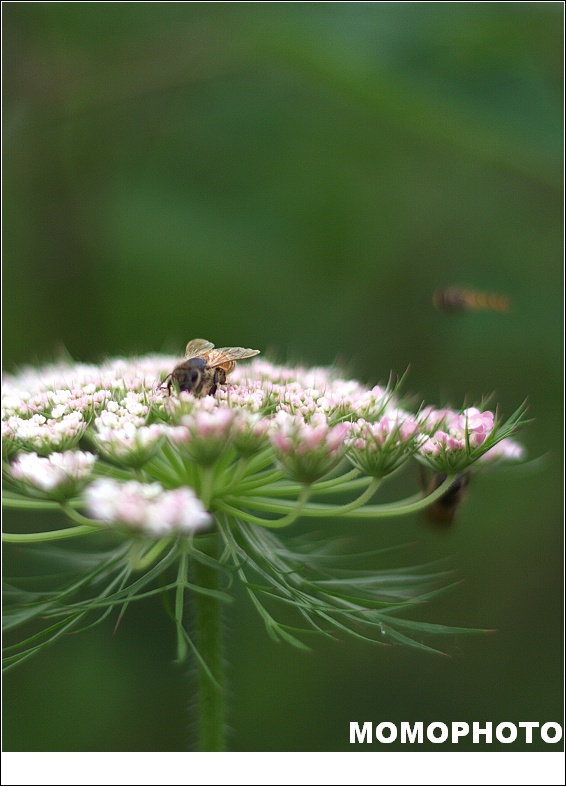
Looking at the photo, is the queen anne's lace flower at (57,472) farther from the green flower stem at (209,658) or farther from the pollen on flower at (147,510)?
the green flower stem at (209,658)

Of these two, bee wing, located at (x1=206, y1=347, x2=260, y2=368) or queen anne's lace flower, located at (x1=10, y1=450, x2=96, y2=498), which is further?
bee wing, located at (x1=206, y1=347, x2=260, y2=368)

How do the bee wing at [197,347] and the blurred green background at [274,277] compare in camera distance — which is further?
the blurred green background at [274,277]

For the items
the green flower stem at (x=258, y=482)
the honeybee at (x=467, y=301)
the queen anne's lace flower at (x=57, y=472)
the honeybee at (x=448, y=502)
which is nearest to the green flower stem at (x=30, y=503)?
the queen anne's lace flower at (x=57, y=472)

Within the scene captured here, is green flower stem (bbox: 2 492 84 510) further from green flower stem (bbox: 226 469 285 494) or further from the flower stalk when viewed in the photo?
green flower stem (bbox: 226 469 285 494)

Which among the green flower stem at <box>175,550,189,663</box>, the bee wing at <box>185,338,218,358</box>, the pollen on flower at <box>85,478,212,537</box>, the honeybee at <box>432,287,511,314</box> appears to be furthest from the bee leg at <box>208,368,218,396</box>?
the honeybee at <box>432,287,511,314</box>

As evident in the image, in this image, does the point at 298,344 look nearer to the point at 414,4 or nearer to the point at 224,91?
the point at 224,91

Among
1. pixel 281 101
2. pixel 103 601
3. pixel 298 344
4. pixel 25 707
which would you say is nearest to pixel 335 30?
pixel 281 101

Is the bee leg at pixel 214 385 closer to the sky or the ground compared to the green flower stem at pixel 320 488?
closer to the sky
